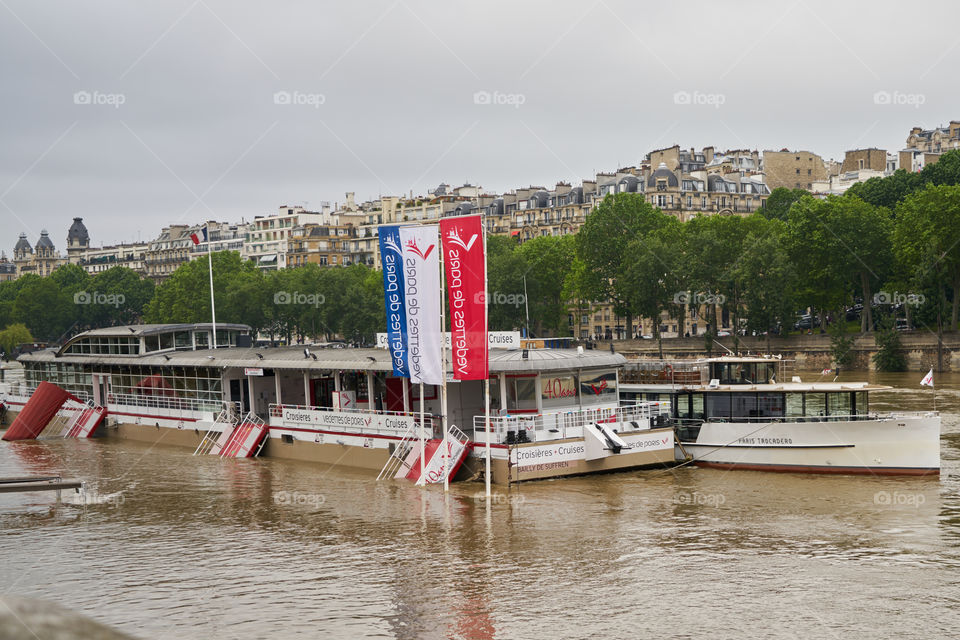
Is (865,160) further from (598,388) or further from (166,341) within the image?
(598,388)

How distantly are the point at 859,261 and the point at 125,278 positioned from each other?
133 meters

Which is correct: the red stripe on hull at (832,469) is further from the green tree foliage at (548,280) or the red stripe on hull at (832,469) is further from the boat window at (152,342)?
the green tree foliage at (548,280)

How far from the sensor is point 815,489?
32.2 m

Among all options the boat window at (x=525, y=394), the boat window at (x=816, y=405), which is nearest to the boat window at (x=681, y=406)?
the boat window at (x=816, y=405)

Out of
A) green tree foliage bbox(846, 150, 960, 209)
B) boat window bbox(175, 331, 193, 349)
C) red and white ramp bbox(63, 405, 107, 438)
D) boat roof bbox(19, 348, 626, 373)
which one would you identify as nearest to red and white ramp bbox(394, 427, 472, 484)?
boat roof bbox(19, 348, 626, 373)

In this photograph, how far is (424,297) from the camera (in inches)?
1235

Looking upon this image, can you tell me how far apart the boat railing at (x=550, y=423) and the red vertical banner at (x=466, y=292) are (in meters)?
3.42

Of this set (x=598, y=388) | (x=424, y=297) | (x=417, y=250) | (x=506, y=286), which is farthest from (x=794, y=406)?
(x=506, y=286)

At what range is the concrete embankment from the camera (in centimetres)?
8294

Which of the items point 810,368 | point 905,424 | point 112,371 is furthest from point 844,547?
point 810,368

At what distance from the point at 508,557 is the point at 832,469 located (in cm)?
1505

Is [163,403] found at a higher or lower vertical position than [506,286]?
lower

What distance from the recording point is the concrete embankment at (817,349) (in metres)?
82.9

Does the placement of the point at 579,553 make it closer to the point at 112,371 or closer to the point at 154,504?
→ the point at 154,504
